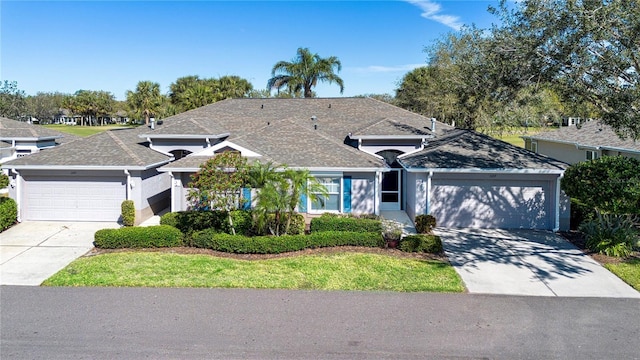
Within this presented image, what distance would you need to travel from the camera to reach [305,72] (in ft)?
127

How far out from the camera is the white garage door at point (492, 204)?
59.0 ft

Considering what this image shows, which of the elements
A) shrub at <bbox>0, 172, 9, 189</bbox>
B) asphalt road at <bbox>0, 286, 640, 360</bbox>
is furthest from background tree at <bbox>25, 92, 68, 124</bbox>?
asphalt road at <bbox>0, 286, 640, 360</bbox>

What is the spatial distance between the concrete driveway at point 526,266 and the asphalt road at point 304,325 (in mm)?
591

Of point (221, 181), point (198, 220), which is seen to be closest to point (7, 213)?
point (198, 220)

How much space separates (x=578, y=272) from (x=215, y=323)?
33.0ft

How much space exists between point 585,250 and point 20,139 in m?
30.0

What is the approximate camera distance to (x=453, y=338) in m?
8.81

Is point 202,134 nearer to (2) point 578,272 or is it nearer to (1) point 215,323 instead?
(1) point 215,323

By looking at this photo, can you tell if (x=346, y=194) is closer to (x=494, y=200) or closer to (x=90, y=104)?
(x=494, y=200)

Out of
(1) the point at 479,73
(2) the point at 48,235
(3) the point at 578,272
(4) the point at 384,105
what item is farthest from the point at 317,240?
(4) the point at 384,105

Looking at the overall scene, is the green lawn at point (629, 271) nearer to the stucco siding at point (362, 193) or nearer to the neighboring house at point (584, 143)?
the neighboring house at point (584, 143)

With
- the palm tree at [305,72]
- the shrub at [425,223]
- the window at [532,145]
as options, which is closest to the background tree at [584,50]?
the shrub at [425,223]

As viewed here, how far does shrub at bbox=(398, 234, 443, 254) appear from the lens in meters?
14.4

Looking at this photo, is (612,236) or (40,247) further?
(40,247)
